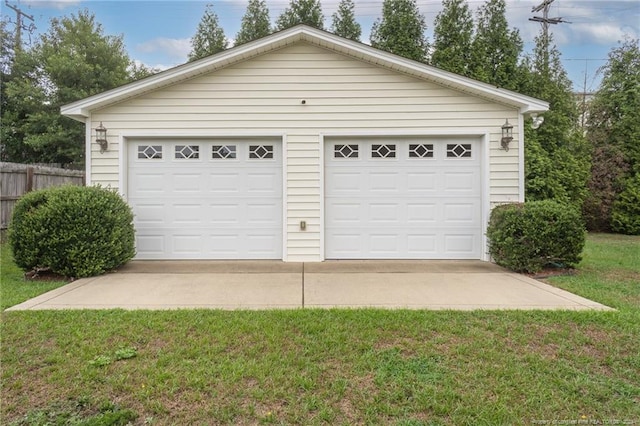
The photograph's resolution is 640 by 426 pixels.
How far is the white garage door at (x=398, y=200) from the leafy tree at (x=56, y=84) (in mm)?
12886

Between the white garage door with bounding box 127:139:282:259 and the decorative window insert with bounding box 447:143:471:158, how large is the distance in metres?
3.15

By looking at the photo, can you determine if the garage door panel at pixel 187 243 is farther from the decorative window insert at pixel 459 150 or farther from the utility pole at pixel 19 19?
the utility pole at pixel 19 19

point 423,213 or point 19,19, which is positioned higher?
point 19,19

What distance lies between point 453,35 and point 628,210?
306 inches

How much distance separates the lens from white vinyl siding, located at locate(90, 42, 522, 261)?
6.88 metres

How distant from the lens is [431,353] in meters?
3.00

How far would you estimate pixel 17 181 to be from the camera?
9.11m

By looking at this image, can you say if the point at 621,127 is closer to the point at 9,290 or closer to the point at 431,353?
the point at 431,353

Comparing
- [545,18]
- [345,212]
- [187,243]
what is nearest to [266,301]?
[345,212]

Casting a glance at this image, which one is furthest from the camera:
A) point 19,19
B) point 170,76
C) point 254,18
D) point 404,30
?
point 19,19

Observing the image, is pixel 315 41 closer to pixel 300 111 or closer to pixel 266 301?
pixel 300 111

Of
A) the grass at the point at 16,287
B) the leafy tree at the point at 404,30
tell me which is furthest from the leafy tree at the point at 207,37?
the grass at the point at 16,287

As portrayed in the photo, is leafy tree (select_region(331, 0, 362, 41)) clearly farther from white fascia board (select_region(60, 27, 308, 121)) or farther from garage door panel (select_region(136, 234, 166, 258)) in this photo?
garage door panel (select_region(136, 234, 166, 258))

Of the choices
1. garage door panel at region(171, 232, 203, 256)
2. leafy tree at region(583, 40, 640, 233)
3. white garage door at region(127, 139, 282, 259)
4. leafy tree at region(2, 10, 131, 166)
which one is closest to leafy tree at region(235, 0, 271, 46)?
leafy tree at region(2, 10, 131, 166)
